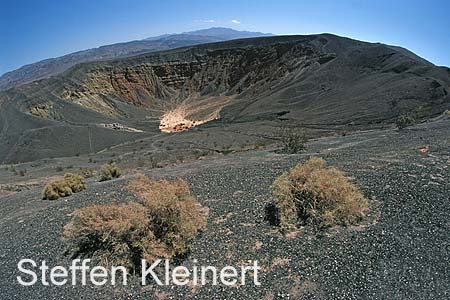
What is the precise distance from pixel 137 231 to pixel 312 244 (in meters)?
3.49

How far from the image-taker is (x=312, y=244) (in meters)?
8.45

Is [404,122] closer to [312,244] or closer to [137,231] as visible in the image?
[312,244]

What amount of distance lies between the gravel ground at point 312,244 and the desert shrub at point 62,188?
6.09 ft

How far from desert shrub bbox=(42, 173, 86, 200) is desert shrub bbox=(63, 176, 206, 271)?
559 cm

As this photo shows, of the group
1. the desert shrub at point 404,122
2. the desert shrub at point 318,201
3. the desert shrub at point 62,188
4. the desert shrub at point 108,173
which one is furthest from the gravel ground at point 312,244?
the desert shrub at point 404,122

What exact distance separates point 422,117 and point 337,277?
27071 millimetres

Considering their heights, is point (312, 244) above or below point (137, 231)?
below

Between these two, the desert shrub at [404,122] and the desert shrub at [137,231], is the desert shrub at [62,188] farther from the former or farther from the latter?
Result: the desert shrub at [404,122]

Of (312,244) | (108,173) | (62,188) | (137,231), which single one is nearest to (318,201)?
(312,244)

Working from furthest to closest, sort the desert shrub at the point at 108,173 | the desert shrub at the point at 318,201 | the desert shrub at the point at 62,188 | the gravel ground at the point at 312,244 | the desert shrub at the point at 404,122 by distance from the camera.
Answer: the desert shrub at the point at 404,122 → the desert shrub at the point at 108,173 → the desert shrub at the point at 62,188 → the desert shrub at the point at 318,201 → the gravel ground at the point at 312,244

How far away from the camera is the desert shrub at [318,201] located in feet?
29.7

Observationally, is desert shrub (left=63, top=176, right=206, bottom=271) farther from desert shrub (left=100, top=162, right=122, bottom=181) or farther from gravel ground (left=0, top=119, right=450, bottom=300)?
desert shrub (left=100, top=162, right=122, bottom=181)

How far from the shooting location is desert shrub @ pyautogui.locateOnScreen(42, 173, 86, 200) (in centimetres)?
1482

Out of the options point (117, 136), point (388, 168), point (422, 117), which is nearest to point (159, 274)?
point (388, 168)
